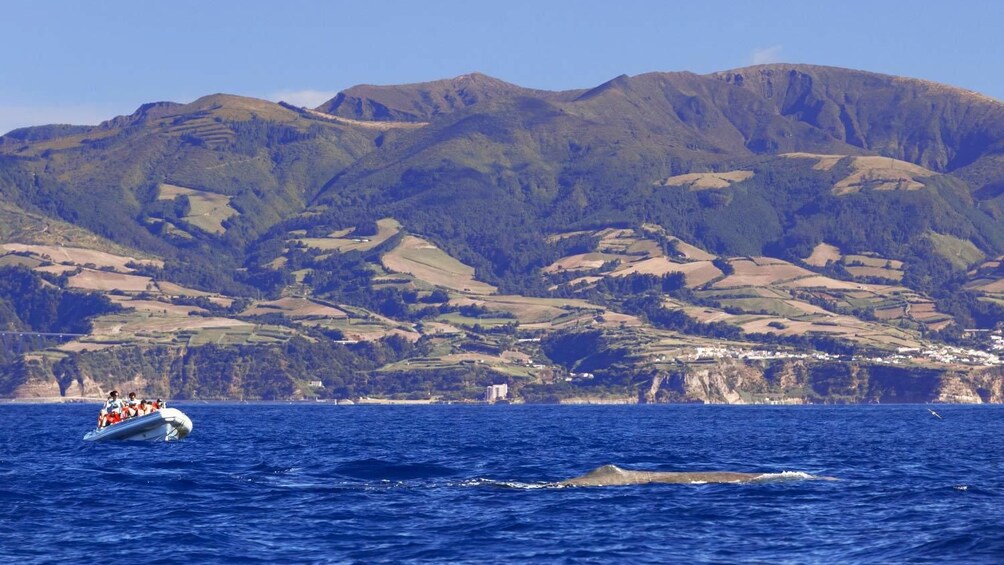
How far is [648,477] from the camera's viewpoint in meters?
73.2

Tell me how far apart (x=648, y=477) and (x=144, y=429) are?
48.4 meters

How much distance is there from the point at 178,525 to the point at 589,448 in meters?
55.3

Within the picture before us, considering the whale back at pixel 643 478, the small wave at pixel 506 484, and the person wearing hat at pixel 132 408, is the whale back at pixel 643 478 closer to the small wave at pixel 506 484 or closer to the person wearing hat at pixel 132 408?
the small wave at pixel 506 484

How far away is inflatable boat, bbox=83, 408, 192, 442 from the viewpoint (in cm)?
11012

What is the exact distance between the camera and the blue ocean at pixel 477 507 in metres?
53.2

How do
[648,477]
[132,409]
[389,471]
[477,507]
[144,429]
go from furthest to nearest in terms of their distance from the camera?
1. [132,409]
2. [144,429]
3. [389,471]
4. [648,477]
5. [477,507]

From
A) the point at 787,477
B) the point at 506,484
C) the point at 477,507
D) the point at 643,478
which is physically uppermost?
the point at 787,477

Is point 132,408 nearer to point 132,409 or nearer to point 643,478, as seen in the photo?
point 132,409

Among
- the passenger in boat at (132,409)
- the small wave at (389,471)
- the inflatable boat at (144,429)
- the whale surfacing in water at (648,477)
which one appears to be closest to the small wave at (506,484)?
the whale surfacing in water at (648,477)

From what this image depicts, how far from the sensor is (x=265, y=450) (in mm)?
106562

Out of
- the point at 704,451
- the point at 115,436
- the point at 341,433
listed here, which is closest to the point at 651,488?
the point at 704,451

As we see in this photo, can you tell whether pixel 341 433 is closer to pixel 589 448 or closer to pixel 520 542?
pixel 589 448

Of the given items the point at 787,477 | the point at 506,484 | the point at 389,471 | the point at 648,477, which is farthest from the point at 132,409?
the point at 787,477

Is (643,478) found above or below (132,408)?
below
